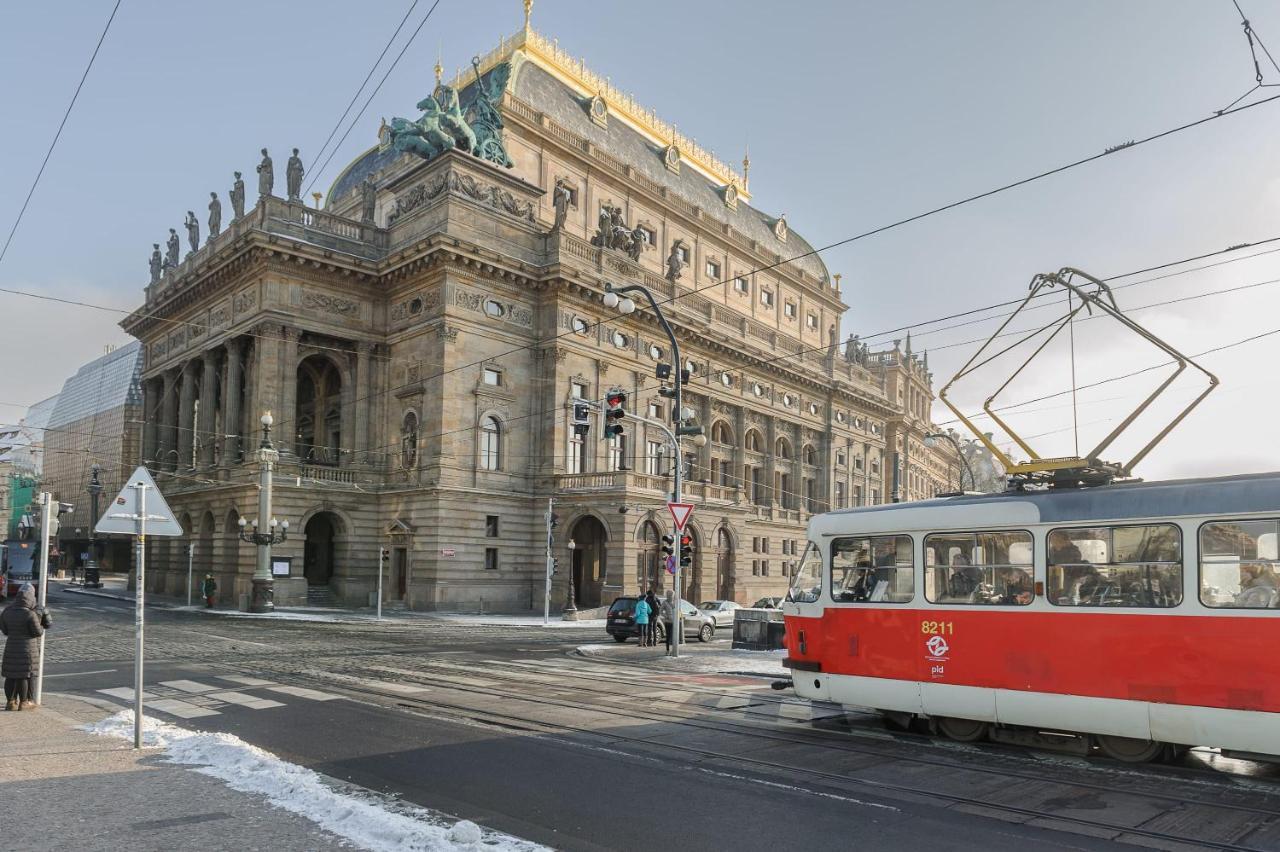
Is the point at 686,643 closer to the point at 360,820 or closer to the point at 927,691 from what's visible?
the point at 927,691

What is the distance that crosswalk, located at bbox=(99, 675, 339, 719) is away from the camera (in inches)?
492

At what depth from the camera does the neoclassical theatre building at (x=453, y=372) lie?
40906 millimetres

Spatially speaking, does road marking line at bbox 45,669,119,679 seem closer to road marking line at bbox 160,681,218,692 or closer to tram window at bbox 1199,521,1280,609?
road marking line at bbox 160,681,218,692

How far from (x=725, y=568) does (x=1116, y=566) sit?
134ft

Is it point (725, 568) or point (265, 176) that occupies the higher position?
point (265, 176)

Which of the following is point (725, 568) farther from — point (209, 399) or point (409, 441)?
point (209, 399)

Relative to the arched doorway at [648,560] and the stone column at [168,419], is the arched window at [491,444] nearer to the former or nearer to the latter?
the arched doorway at [648,560]

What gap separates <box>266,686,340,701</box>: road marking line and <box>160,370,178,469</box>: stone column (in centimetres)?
4543

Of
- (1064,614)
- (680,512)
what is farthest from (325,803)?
(680,512)

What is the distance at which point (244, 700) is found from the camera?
1325 centimetres

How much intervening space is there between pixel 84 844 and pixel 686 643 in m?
23.5

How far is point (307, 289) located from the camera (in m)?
42.6

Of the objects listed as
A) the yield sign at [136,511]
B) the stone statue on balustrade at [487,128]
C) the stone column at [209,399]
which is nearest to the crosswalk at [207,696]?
the yield sign at [136,511]

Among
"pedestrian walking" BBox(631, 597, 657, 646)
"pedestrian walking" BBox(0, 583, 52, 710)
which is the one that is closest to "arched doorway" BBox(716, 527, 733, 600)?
"pedestrian walking" BBox(631, 597, 657, 646)
